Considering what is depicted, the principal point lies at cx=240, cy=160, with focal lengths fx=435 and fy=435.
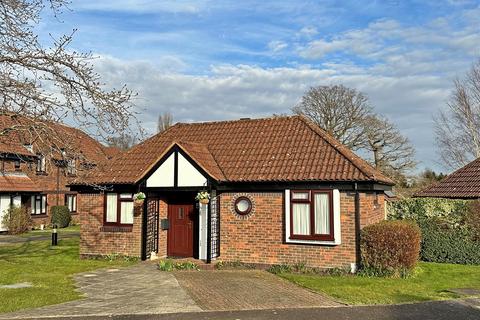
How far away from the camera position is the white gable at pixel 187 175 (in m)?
14.7

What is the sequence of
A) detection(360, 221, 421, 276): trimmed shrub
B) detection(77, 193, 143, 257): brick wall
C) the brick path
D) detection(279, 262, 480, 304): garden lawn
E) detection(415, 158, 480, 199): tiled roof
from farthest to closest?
detection(415, 158, 480, 199): tiled roof < detection(77, 193, 143, 257): brick wall < detection(360, 221, 421, 276): trimmed shrub < detection(279, 262, 480, 304): garden lawn < the brick path

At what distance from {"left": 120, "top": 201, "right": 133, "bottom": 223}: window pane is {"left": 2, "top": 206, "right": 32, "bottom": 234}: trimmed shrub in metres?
16.2

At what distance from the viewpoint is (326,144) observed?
1486 centimetres

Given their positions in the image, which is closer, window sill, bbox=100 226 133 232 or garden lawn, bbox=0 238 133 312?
garden lawn, bbox=0 238 133 312

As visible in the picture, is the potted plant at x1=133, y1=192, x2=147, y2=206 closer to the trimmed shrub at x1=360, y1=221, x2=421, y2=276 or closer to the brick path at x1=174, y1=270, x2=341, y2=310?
the brick path at x1=174, y1=270, x2=341, y2=310

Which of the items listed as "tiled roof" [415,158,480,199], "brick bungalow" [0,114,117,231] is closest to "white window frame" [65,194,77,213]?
"brick bungalow" [0,114,117,231]

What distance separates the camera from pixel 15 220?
28312 mm

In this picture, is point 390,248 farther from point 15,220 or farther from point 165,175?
point 15,220

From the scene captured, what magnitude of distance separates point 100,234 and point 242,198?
18.8ft

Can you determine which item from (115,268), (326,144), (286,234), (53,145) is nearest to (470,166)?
(326,144)

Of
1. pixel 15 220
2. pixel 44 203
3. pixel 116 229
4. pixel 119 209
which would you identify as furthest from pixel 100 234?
pixel 44 203

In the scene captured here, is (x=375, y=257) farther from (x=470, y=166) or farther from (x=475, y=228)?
(x=470, y=166)

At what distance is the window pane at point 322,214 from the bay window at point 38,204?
26424 mm

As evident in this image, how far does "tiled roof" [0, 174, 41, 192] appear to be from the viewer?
2981 cm
